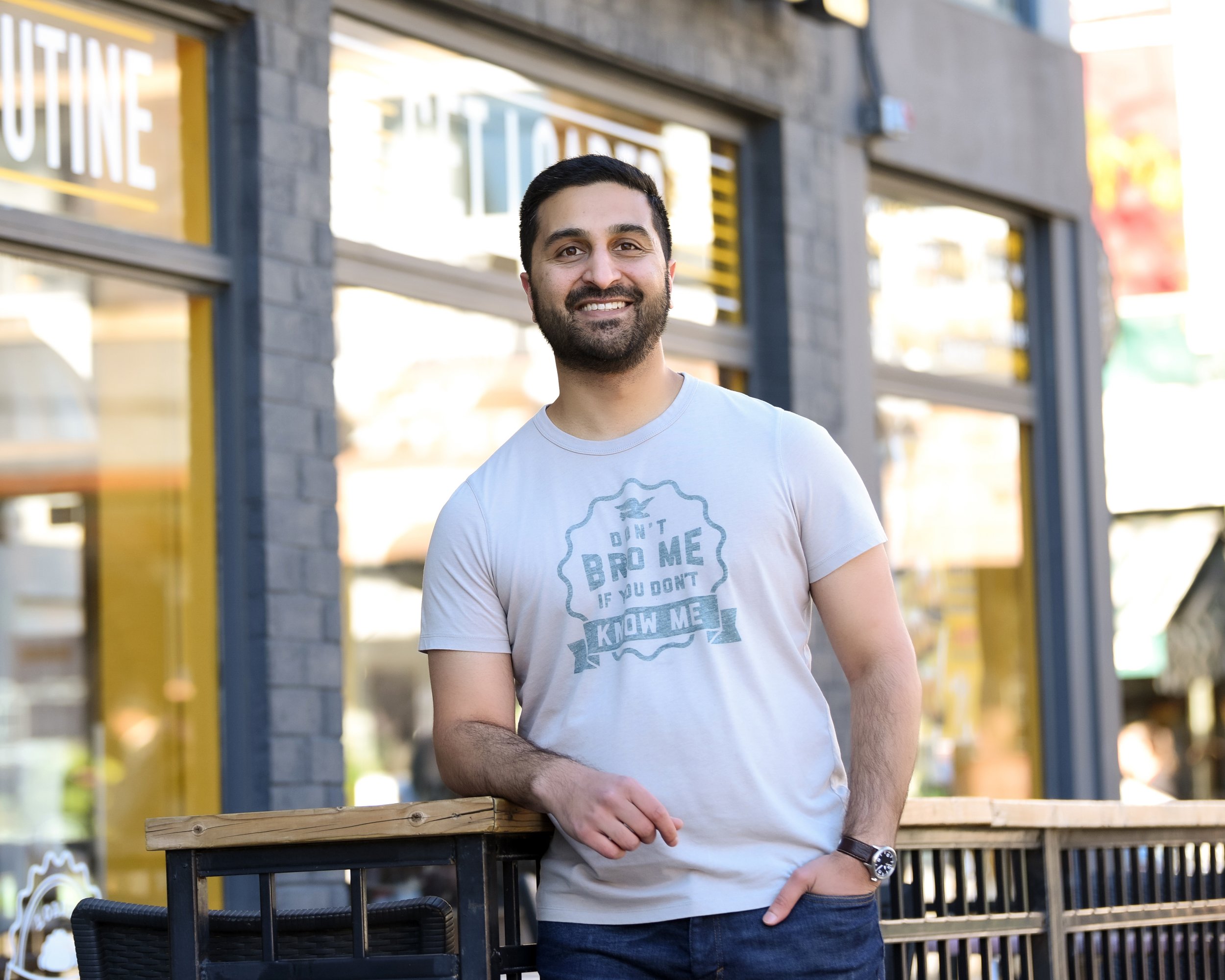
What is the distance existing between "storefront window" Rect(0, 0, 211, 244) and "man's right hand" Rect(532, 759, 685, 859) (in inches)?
133

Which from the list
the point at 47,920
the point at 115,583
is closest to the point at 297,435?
the point at 115,583

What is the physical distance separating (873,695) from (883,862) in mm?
268

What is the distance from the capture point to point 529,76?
7383mm

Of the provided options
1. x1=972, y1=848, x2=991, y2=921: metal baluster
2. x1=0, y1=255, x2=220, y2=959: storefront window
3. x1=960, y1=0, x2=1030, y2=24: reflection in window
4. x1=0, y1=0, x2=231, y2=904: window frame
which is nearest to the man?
x1=972, y1=848, x2=991, y2=921: metal baluster

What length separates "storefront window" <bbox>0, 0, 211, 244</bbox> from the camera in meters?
5.49

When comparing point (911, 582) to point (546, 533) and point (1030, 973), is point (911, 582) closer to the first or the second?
point (1030, 973)

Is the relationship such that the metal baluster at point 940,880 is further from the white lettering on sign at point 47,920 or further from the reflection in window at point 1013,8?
the reflection in window at point 1013,8

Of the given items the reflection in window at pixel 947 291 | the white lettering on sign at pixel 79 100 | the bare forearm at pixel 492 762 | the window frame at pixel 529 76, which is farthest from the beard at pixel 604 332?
the reflection in window at pixel 947 291

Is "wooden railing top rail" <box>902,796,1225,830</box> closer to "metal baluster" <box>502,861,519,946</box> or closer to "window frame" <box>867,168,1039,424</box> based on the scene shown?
"metal baluster" <box>502,861,519,946</box>

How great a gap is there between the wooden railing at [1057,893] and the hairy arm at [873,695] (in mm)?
381

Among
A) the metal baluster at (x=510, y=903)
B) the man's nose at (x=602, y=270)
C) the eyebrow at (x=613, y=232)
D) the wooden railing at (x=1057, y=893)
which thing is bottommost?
the wooden railing at (x=1057, y=893)

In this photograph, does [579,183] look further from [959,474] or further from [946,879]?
[959,474]

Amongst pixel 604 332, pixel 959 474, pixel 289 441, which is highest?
pixel 959 474

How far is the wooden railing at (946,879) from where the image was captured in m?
2.72
